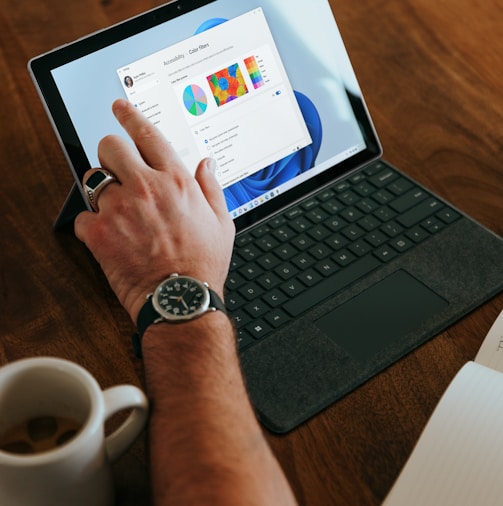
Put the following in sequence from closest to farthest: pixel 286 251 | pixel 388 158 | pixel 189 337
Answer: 1. pixel 189 337
2. pixel 286 251
3. pixel 388 158

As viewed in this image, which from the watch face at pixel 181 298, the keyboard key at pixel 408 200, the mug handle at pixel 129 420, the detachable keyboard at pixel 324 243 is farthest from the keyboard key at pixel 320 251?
the mug handle at pixel 129 420

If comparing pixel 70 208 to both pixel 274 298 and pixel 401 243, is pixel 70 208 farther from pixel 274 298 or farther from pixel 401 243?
pixel 401 243

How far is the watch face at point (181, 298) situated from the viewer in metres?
0.69

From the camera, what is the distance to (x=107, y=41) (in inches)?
32.5

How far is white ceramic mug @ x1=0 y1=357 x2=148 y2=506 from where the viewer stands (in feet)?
1.72

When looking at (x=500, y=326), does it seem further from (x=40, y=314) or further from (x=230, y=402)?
(x=40, y=314)

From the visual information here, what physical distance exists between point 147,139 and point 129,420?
303 millimetres

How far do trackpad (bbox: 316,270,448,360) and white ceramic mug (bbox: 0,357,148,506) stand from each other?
27 centimetres

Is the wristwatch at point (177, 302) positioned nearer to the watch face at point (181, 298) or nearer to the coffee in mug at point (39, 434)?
the watch face at point (181, 298)

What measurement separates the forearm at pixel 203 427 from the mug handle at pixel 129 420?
0.02 metres

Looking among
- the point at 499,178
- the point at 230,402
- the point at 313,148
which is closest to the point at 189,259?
the point at 230,402

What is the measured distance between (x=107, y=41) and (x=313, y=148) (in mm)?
266

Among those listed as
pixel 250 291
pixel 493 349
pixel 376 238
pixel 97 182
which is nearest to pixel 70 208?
pixel 97 182

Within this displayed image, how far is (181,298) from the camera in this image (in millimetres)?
698
